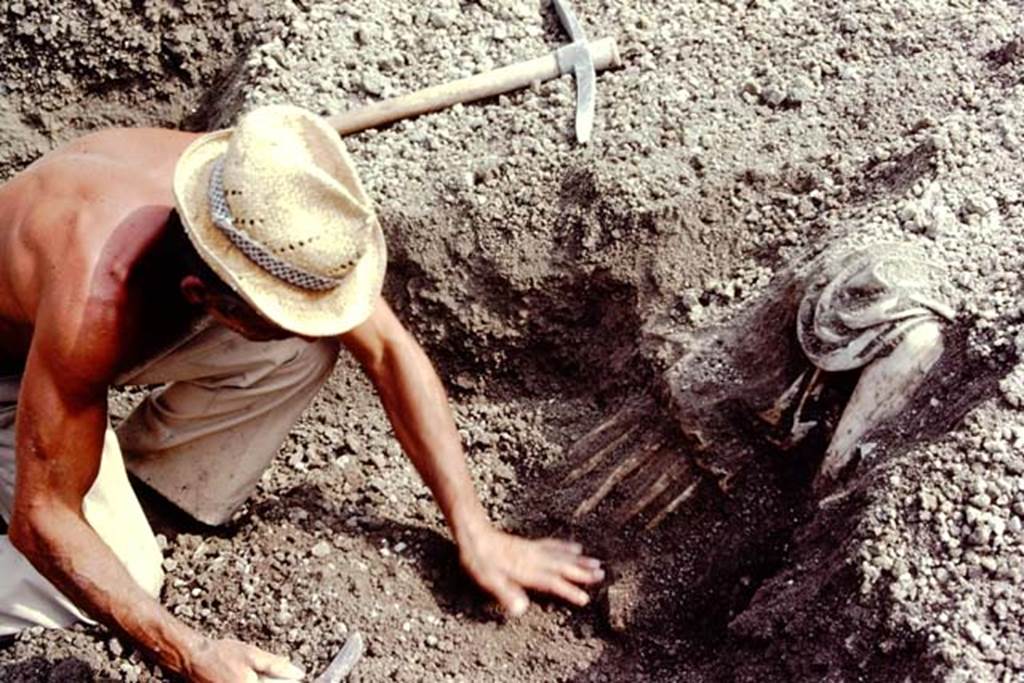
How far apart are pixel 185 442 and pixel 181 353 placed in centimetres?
33

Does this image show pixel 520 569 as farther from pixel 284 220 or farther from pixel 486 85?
pixel 486 85

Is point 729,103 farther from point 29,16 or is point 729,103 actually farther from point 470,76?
point 29,16

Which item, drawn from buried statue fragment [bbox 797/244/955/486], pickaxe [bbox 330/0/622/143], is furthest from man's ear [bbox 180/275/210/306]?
pickaxe [bbox 330/0/622/143]

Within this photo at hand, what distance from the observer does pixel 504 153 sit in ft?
12.3

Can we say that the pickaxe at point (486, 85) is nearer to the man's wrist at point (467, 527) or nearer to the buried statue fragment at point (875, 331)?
the buried statue fragment at point (875, 331)

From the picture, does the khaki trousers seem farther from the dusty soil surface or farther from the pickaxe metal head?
the pickaxe metal head

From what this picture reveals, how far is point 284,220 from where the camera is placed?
230 centimetres

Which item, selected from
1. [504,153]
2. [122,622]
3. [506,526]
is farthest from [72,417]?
[504,153]

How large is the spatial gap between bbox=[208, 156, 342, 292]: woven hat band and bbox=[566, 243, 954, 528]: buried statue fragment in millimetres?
1177

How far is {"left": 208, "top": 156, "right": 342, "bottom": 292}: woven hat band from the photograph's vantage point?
232 cm

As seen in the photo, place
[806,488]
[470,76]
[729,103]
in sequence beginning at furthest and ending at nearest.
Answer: [470,76] → [729,103] → [806,488]

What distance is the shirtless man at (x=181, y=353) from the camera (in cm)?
236

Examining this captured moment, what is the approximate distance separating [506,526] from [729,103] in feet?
4.19

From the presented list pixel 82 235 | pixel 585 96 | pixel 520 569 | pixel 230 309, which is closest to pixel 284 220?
pixel 230 309
